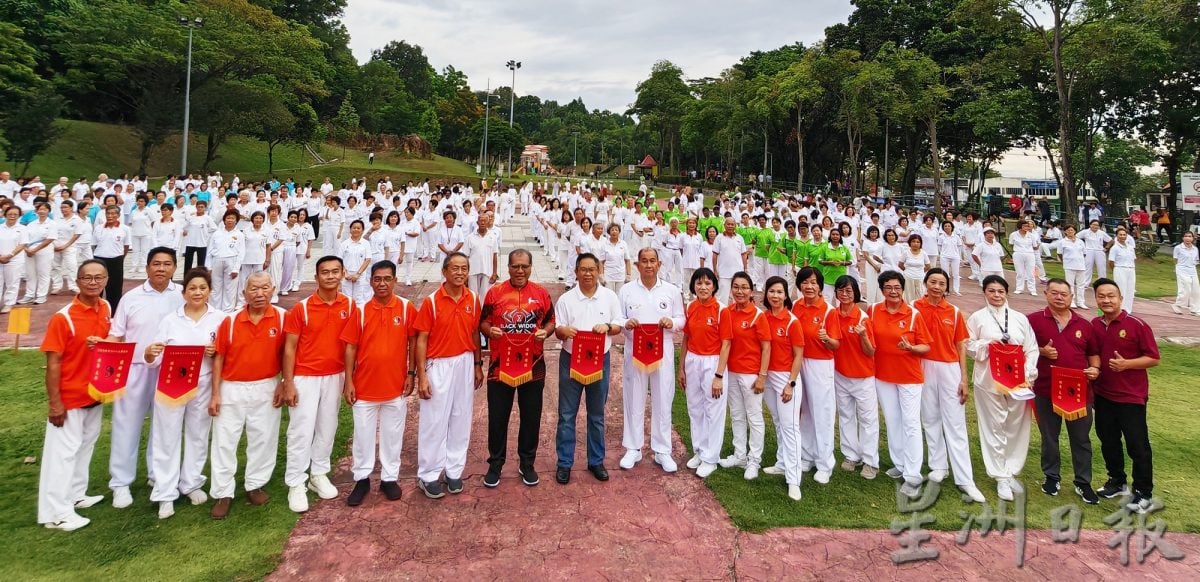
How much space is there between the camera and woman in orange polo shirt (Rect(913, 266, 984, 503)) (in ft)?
15.1

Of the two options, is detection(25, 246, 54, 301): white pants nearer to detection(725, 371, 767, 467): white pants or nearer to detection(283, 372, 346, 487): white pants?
detection(283, 372, 346, 487): white pants

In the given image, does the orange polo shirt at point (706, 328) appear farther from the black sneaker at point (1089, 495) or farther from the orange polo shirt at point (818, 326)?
the black sneaker at point (1089, 495)

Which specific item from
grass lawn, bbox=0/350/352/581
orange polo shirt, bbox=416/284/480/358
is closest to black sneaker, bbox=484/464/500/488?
orange polo shirt, bbox=416/284/480/358

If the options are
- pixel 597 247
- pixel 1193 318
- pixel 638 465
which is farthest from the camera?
pixel 1193 318

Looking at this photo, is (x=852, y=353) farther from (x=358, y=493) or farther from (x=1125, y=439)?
(x=358, y=493)

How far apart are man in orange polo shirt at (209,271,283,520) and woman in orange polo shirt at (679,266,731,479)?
10.0ft

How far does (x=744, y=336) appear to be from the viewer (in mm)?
4652

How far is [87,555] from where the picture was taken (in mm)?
3547

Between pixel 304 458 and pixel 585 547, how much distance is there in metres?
2.11

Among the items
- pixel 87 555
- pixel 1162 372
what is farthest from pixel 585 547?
pixel 1162 372

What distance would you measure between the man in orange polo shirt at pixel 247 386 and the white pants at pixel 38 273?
28.3ft

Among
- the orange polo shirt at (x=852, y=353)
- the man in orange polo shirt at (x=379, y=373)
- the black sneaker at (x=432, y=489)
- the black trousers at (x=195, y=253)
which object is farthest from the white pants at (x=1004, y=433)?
the black trousers at (x=195, y=253)

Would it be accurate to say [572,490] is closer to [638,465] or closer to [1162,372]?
[638,465]

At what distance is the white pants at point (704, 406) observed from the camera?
187 inches
